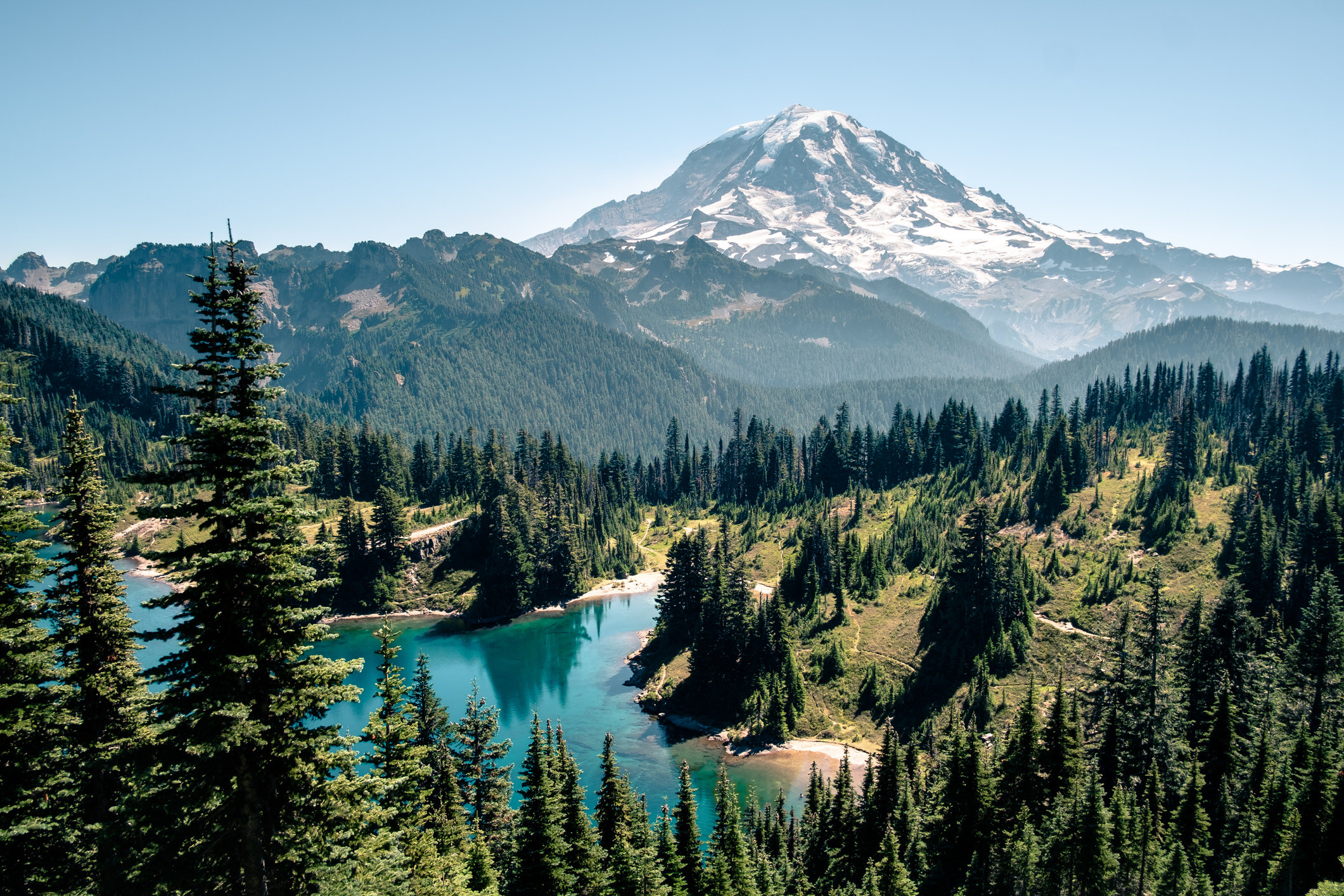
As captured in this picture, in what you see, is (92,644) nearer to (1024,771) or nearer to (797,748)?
(1024,771)

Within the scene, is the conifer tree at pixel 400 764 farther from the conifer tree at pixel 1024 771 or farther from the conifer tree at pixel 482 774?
the conifer tree at pixel 1024 771

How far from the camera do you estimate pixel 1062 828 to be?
5384 centimetres

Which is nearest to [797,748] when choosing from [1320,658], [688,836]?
[688,836]

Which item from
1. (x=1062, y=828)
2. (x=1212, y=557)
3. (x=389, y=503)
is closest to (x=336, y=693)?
(x=1062, y=828)

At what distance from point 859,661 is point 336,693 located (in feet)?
330

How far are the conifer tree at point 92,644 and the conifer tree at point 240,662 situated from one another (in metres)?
8.50

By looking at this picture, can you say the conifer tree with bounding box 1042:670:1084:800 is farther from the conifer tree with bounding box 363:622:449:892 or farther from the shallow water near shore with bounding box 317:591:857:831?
the conifer tree with bounding box 363:622:449:892

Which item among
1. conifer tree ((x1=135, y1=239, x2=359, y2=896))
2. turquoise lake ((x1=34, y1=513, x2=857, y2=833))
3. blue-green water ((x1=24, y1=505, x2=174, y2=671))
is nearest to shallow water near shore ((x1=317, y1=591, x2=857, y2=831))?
turquoise lake ((x1=34, y1=513, x2=857, y2=833))

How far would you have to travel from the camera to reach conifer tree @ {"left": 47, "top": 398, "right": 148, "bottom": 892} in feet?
87.5

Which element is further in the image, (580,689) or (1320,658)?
(580,689)

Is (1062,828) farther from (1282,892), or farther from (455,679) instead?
(455,679)

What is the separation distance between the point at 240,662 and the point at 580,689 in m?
110

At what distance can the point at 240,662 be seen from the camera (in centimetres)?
1936

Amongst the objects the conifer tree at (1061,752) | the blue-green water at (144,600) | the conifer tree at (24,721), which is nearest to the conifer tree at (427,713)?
the conifer tree at (24,721)
